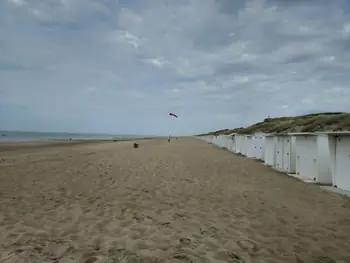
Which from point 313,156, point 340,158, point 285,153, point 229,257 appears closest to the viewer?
point 229,257

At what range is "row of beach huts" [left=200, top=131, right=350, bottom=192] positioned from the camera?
6835mm

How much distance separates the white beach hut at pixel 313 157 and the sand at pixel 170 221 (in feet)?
1.65

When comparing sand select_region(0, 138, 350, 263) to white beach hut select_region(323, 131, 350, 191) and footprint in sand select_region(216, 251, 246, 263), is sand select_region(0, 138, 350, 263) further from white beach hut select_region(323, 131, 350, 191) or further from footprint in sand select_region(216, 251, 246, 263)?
white beach hut select_region(323, 131, 350, 191)

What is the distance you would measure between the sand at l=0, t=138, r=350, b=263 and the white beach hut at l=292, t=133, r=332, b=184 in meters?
0.50

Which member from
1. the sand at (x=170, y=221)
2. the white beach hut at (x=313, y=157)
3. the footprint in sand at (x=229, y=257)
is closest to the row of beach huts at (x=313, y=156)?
the white beach hut at (x=313, y=157)

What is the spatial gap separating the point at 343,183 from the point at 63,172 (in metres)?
8.27

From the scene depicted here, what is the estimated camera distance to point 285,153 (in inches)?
425

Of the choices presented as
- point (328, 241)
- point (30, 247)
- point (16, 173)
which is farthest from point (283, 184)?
point (16, 173)

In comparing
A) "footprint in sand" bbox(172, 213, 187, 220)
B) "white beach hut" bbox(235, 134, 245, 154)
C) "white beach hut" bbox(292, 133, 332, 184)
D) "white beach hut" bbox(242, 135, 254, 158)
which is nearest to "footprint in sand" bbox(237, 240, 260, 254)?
"footprint in sand" bbox(172, 213, 187, 220)

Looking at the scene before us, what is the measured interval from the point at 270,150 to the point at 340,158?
5.96m

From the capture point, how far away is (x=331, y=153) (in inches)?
283

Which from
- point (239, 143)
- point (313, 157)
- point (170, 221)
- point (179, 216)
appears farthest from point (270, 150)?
point (170, 221)

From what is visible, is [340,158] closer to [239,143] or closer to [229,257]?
[229,257]

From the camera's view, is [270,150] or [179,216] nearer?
[179,216]
